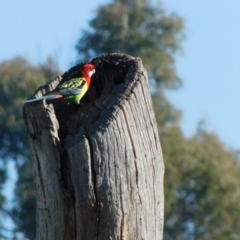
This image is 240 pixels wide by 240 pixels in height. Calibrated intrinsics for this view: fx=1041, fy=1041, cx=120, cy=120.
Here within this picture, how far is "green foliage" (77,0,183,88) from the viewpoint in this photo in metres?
28.2

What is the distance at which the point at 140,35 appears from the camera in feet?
95.5

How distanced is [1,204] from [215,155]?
6.40 m

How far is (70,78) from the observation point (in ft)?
17.2

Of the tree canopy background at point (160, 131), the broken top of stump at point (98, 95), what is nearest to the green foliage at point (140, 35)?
the tree canopy background at point (160, 131)

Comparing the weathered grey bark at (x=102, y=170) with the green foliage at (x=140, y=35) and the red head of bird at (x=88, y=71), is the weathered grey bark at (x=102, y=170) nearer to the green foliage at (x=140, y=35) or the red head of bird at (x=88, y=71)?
the red head of bird at (x=88, y=71)

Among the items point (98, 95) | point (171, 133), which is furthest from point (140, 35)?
point (98, 95)

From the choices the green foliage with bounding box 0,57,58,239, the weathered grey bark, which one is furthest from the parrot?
the green foliage with bounding box 0,57,58,239

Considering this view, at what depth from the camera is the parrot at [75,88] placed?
16.0ft

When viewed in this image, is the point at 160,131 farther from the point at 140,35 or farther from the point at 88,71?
the point at 88,71

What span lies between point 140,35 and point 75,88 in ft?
79.6

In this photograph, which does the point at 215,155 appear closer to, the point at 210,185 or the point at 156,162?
the point at 210,185

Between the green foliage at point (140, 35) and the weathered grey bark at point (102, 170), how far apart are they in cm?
2327

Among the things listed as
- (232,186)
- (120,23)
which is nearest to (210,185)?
(232,186)

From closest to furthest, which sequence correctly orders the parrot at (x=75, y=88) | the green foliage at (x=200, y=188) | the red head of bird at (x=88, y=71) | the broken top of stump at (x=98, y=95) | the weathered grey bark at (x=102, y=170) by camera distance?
the weathered grey bark at (x=102, y=170)
the broken top of stump at (x=98, y=95)
the parrot at (x=75, y=88)
the red head of bird at (x=88, y=71)
the green foliage at (x=200, y=188)
